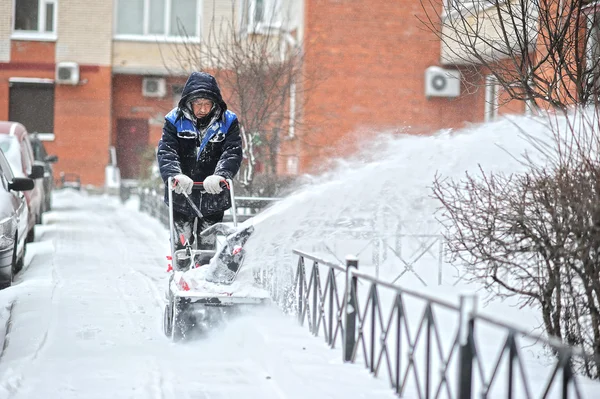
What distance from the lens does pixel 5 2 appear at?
2878 centimetres

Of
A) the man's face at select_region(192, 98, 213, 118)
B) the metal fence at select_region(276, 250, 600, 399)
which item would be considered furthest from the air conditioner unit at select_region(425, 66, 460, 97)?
the man's face at select_region(192, 98, 213, 118)

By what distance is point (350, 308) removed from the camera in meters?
5.94

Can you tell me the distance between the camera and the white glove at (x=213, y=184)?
670 cm

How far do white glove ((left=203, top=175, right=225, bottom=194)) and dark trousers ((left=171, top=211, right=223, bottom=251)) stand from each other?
19.0 inches

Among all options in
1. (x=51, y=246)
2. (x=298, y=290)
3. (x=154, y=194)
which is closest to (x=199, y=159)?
(x=298, y=290)

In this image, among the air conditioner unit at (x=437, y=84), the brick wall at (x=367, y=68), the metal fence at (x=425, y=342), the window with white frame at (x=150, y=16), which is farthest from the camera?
the window with white frame at (x=150, y=16)

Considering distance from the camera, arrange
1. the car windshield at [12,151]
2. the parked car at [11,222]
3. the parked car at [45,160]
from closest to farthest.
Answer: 1. the parked car at [11,222]
2. the car windshield at [12,151]
3. the parked car at [45,160]

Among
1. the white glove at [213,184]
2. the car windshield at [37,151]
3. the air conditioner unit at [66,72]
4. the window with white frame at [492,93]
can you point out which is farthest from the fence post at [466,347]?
the air conditioner unit at [66,72]

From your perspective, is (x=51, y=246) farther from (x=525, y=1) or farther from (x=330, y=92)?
(x=330, y=92)

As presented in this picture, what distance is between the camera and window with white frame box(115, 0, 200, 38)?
29328 millimetres

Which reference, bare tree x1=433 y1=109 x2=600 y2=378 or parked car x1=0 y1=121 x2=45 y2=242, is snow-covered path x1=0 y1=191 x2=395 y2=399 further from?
parked car x1=0 y1=121 x2=45 y2=242

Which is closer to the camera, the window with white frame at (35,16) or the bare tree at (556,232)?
the bare tree at (556,232)

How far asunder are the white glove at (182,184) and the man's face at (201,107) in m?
0.60

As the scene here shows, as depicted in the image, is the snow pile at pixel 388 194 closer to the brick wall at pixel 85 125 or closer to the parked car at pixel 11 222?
the parked car at pixel 11 222
